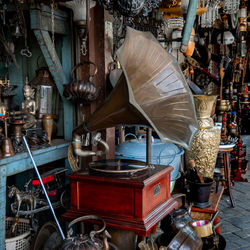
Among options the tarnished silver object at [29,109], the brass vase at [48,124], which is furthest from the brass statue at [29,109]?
the brass vase at [48,124]

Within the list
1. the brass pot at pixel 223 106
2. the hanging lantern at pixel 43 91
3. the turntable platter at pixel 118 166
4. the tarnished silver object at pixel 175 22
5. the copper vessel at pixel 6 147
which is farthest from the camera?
the brass pot at pixel 223 106

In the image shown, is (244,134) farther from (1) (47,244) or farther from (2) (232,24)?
(1) (47,244)

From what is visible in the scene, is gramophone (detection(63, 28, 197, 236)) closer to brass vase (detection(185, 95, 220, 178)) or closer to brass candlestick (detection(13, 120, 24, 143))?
brass candlestick (detection(13, 120, 24, 143))

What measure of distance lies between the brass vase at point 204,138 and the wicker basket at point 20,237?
168 centimetres

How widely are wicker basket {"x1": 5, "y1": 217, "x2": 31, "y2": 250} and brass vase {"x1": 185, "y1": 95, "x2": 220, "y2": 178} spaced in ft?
5.53

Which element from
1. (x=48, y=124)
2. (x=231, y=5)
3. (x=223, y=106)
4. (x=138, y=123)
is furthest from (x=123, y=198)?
(x=231, y=5)

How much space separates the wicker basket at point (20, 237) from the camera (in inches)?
75.2

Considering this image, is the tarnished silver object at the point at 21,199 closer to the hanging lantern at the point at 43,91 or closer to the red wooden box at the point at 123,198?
the red wooden box at the point at 123,198

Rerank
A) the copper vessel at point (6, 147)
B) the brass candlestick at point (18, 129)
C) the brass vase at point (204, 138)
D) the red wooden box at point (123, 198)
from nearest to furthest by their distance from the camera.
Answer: the red wooden box at point (123, 198) < the copper vessel at point (6, 147) < the brass candlestick at point (18, 129) < the brass vase at point (204, 138)

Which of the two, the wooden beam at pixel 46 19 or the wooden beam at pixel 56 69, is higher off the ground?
the wooden beam at pixel 46 19

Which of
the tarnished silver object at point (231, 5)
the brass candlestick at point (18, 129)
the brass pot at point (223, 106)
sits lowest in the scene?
the brass candlestick at point (18, 129)

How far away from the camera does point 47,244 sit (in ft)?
6.02

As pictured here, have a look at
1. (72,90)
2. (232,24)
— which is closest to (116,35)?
(72,90)

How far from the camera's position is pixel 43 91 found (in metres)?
2.48
